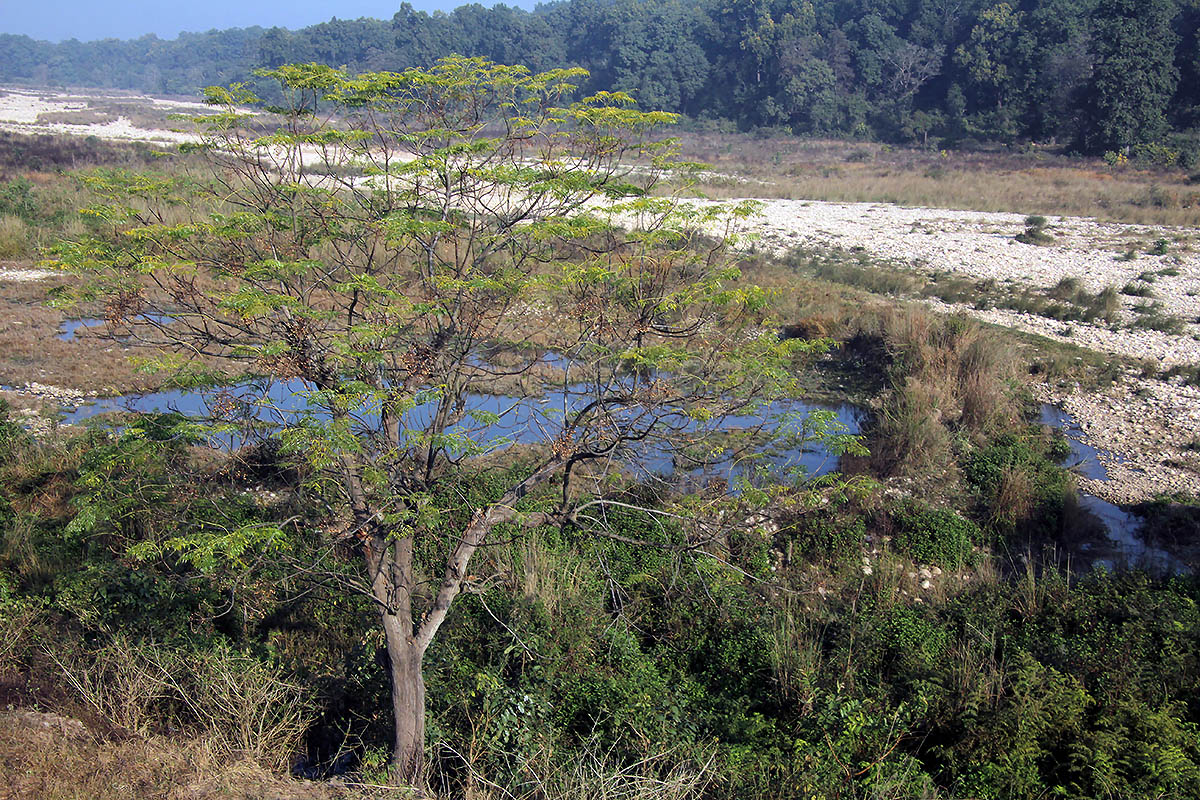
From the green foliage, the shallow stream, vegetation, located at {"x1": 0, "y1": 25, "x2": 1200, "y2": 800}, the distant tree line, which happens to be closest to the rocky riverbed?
the shallow stream

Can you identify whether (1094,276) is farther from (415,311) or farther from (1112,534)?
(415,311)

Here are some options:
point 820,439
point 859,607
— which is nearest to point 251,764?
point 820,439

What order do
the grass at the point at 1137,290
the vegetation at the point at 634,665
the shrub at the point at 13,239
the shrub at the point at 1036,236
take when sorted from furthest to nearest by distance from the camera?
the shrub at the point at 1036,236 → the shrub at the point at 13,239 → the grass at the point at 1137,290 → the vegetation at the point at 634,665

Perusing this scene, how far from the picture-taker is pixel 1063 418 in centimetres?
1193

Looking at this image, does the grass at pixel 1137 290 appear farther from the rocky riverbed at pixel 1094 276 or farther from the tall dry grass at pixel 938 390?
the tall dry grass at pixel 938 390

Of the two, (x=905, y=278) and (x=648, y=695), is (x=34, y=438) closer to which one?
(x=648, y=695)

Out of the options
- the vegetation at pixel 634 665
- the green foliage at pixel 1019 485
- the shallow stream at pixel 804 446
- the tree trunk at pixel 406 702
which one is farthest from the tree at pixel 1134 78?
the tree trunk at pixel 406 702

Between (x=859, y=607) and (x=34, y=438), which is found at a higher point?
(x=34, y=438)

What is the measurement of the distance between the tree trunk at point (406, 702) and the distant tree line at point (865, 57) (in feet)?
85.2

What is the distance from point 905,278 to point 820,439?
1511cm

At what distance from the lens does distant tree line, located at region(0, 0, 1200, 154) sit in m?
38.2

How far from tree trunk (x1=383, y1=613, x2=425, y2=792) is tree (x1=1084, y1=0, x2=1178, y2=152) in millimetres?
42930

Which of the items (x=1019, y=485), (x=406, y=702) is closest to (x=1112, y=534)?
(x=1019, y=485)

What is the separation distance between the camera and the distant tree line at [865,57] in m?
38.2
